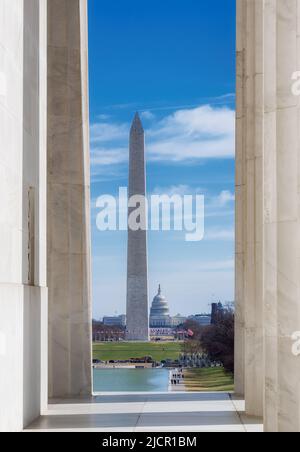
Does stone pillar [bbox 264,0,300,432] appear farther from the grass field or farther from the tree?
the tree

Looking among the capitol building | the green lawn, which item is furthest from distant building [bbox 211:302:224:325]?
the capitol building

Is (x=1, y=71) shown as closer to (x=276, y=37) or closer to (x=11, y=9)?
(x=11, y=9)

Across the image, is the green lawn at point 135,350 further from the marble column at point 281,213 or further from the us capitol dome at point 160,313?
Result: the marble column at point 281,213

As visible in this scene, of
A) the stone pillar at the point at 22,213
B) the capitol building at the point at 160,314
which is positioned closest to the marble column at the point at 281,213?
the stone pillar at the point at 22,213

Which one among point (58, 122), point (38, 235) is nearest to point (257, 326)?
point (38, 235)

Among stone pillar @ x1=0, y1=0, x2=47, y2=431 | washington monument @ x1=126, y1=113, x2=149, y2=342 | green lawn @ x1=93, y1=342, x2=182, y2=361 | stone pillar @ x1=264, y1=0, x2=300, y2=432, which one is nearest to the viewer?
stone pillar @ x1=264, y1=0, x2=300, y2=432

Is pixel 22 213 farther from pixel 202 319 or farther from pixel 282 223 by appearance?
pixel 202 319
